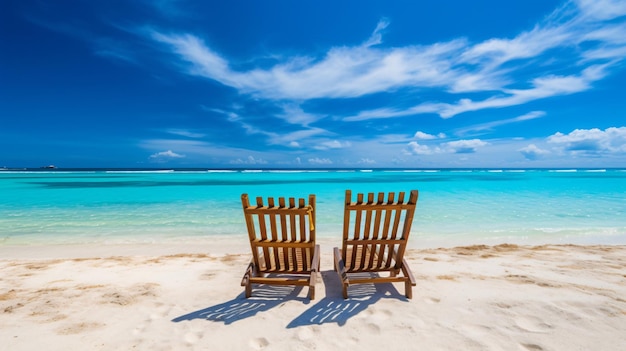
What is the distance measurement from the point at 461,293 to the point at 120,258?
6.25 m

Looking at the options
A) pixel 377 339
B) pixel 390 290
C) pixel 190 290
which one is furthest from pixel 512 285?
pixel 190 290

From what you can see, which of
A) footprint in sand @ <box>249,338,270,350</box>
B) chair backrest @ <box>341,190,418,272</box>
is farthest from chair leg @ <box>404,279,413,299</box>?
footprint in sand @ <box>249,338,270,350</box>

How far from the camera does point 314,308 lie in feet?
12.5

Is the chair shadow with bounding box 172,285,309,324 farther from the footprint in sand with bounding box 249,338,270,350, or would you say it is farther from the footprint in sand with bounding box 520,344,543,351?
the footprint in sand with bounding box 520,344,543,351

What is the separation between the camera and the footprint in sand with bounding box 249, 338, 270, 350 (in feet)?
9.75

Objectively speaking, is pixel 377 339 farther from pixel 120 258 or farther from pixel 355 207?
pixel 120 258

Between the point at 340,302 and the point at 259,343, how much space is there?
4.26 ft

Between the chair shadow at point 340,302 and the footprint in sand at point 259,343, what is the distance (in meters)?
0.37

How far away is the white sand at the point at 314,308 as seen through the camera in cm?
304

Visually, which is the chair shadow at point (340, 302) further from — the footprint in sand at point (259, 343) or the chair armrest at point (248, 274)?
the chair armrest at point (248, 274)

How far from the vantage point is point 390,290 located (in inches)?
170

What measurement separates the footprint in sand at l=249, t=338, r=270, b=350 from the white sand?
0.4 inches

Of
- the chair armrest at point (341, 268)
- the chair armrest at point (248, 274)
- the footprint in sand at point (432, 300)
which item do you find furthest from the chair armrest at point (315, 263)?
the footprint in sand at point (432, 300)

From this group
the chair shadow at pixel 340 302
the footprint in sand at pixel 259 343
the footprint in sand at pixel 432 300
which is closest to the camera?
the footprint in sand at pixel 259 343
